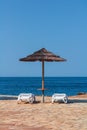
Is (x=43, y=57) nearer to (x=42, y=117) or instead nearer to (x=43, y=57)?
(x=43, y=57)

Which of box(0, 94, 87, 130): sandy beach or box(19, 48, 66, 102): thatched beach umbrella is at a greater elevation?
box(19, 48, 66, 102): thatched beach umbrella

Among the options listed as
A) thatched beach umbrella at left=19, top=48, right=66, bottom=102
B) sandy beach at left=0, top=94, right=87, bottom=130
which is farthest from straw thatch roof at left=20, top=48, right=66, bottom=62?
sandy beach at left=0, top=94, right=87, bottom=130

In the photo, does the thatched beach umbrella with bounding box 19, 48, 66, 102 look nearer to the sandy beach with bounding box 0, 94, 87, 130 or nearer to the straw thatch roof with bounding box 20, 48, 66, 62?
the straw thatch roof with bounding box 20, 48, 66, 62

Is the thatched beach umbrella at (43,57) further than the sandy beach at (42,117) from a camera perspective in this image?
Yes

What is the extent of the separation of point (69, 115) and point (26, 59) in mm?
4667

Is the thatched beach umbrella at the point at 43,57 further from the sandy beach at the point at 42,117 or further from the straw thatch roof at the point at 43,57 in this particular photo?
the sandy beach at the point at 42,117

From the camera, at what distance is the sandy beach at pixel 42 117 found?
9.79 meters

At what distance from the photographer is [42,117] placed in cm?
1132

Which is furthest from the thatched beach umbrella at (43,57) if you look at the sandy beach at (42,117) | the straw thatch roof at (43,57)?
the sandy beach at (42,117)

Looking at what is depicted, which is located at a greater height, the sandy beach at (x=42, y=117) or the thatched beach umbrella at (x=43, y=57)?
the thatched beach umbrella at (x=43, y=57)

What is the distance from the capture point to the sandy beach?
385 inches

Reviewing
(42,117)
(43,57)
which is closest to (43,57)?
(43,57)

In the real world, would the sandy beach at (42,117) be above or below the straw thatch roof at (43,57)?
below

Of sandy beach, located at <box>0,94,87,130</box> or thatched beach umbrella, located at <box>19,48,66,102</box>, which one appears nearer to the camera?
sandy beach, located at <box>0,94,87,130</box>
